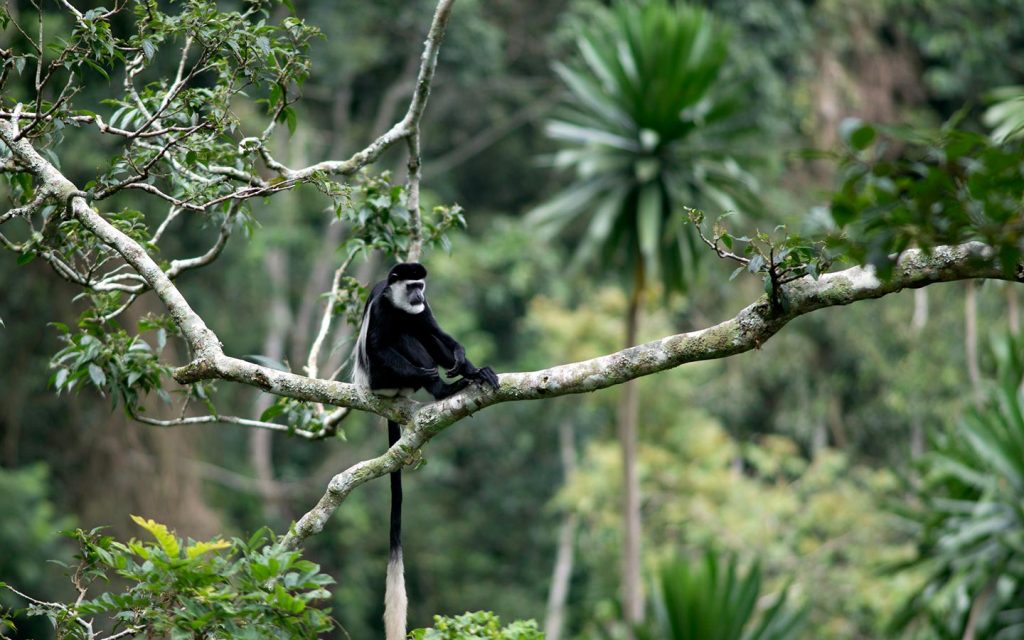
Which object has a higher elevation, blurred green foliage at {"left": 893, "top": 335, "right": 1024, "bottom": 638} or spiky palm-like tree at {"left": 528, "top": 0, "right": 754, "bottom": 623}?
spiky palm-like tree at {"left": 528, "top": 0, "right": 754, "bottom": 623}

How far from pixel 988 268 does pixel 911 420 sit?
48.4 feet

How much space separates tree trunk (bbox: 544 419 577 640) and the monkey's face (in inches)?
465

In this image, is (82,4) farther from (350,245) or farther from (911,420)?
(911,420)

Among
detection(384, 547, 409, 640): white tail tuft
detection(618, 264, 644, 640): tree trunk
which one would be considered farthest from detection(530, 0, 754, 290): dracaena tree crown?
detection(384, 547, 409, 640): white tail tuft

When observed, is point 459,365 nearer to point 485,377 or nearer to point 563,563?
point 485,377

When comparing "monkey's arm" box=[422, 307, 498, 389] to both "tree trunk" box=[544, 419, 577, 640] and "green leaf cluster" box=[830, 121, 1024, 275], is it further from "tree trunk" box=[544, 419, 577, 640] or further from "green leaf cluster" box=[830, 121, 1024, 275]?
"tree trunk" box=[544, 419, 577, 640]

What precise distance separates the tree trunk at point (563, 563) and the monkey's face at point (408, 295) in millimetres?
11799

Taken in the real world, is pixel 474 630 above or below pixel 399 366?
below

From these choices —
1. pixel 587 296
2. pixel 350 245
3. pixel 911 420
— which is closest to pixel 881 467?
pixel 911 420

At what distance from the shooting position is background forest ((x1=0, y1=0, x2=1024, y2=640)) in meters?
11.9

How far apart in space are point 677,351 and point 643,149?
7.68 m

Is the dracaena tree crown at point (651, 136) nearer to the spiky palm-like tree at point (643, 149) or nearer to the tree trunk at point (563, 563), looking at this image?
the spiky palm-like tree at point (643, 149)

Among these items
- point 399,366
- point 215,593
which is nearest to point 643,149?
point 399,366

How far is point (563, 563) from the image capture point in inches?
633
